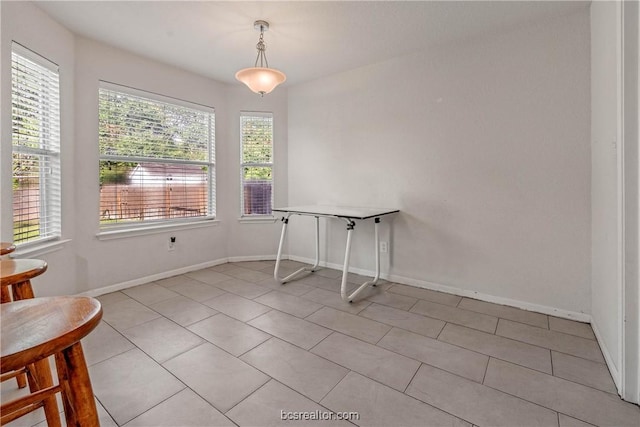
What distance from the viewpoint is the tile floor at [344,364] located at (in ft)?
4.83

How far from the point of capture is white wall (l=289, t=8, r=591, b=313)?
7.98 ft

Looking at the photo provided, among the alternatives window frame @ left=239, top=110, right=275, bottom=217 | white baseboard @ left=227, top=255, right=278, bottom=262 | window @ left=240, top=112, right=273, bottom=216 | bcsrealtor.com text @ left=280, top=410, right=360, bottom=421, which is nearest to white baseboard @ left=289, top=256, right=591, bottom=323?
white baseboard @ left=227, top=255, right=278, bottom=262

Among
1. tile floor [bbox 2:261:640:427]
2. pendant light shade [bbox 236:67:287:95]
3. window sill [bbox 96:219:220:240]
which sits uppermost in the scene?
pendant light shade [bbox 236:67:287:95]

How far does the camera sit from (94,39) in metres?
2.88

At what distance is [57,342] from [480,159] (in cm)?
310

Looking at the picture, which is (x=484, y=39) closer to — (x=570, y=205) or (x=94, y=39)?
(x=570, y=205)

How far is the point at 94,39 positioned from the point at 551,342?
4.65 meters

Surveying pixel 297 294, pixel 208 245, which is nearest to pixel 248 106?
pixel 208 245

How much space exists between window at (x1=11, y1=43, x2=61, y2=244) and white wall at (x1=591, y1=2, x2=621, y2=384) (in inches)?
154

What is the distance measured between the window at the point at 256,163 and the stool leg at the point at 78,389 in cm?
350

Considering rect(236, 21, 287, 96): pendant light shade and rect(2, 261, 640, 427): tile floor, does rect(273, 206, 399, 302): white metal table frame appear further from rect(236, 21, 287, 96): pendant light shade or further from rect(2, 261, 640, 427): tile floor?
rect(236, 21, 287, 96): pendant light shade

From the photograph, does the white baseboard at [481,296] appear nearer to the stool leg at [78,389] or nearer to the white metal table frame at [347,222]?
the white metal table frame at [347,222]

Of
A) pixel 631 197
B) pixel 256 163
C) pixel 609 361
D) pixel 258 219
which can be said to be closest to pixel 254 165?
pixel 256 163

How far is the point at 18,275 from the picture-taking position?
1.22 meters
